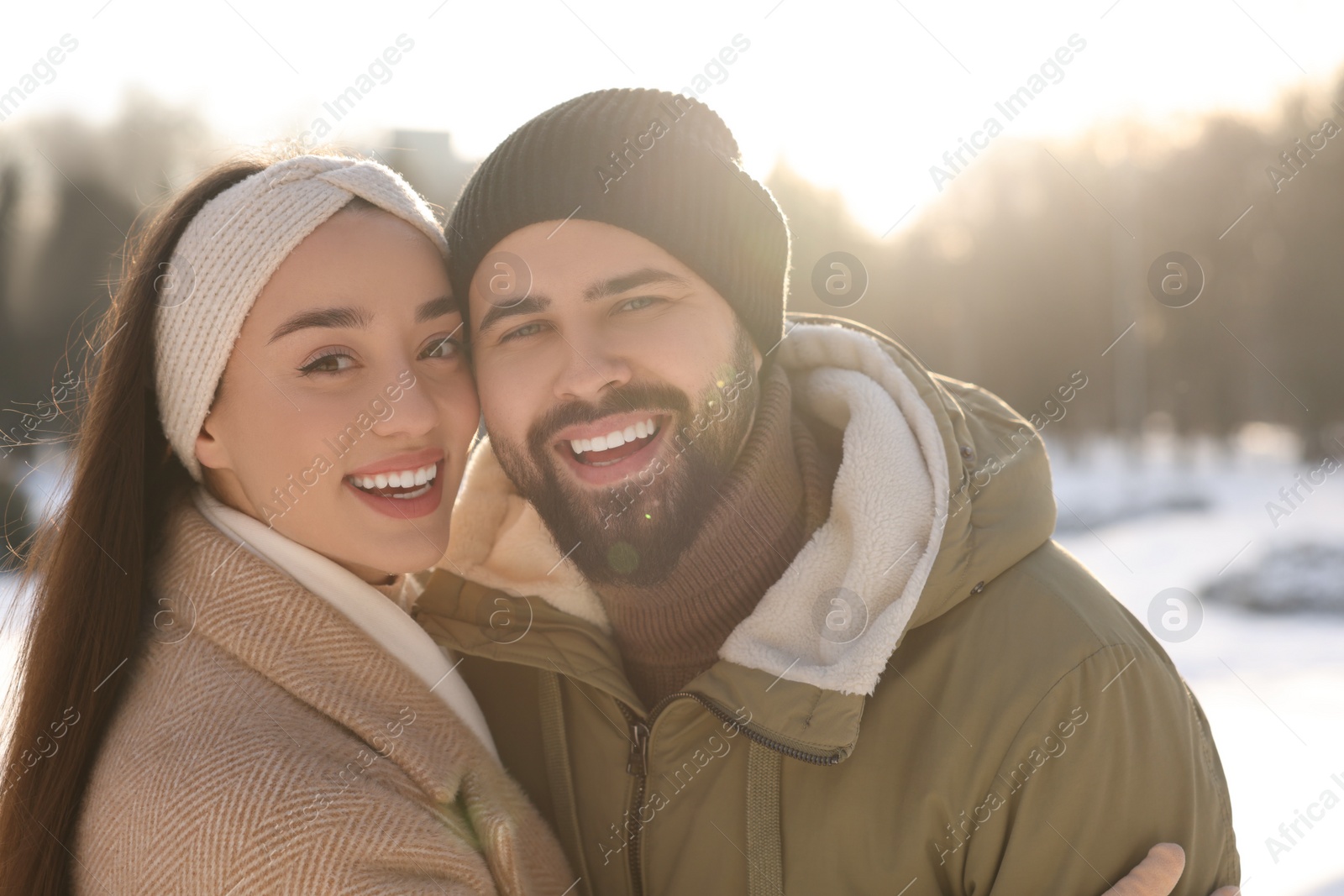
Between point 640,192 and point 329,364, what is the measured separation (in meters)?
0.92

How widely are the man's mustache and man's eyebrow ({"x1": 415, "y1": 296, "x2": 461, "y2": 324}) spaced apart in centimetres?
36

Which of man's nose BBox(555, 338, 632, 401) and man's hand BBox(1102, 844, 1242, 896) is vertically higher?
man's hand BBox(1102, 844, 1242, 896)

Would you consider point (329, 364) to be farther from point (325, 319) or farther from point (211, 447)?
point (211, 447)

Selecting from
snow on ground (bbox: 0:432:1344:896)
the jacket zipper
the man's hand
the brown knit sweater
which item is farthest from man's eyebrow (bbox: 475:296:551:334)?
the man's hand

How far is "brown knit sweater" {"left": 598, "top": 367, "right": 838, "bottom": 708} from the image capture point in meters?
2.56

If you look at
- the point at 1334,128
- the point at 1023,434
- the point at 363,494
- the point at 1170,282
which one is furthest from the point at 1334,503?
the point at 363,494

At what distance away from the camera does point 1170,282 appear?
350cm

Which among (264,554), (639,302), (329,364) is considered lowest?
(264,554)

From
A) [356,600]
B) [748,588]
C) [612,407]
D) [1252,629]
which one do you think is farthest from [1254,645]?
[356,600]

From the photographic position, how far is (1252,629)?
9.45m

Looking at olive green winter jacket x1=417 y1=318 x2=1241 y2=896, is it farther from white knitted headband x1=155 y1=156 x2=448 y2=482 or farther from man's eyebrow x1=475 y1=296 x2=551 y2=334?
white knitted headband x1=155 y1=156 x2=448 y2=482

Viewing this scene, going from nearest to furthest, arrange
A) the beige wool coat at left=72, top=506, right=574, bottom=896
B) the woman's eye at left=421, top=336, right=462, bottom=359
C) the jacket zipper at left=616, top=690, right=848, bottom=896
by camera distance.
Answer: the beige wool coat at left=72, top=506, right=574, bottom=896
the jacket zipper at left=616, top=690, right=848, bottom=896
the woman's eye at left=421, top=336, right=462, bottom=359

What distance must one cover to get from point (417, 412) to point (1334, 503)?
17.4 meters

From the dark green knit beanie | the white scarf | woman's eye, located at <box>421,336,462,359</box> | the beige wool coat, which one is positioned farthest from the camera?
the dark green knit beanie
